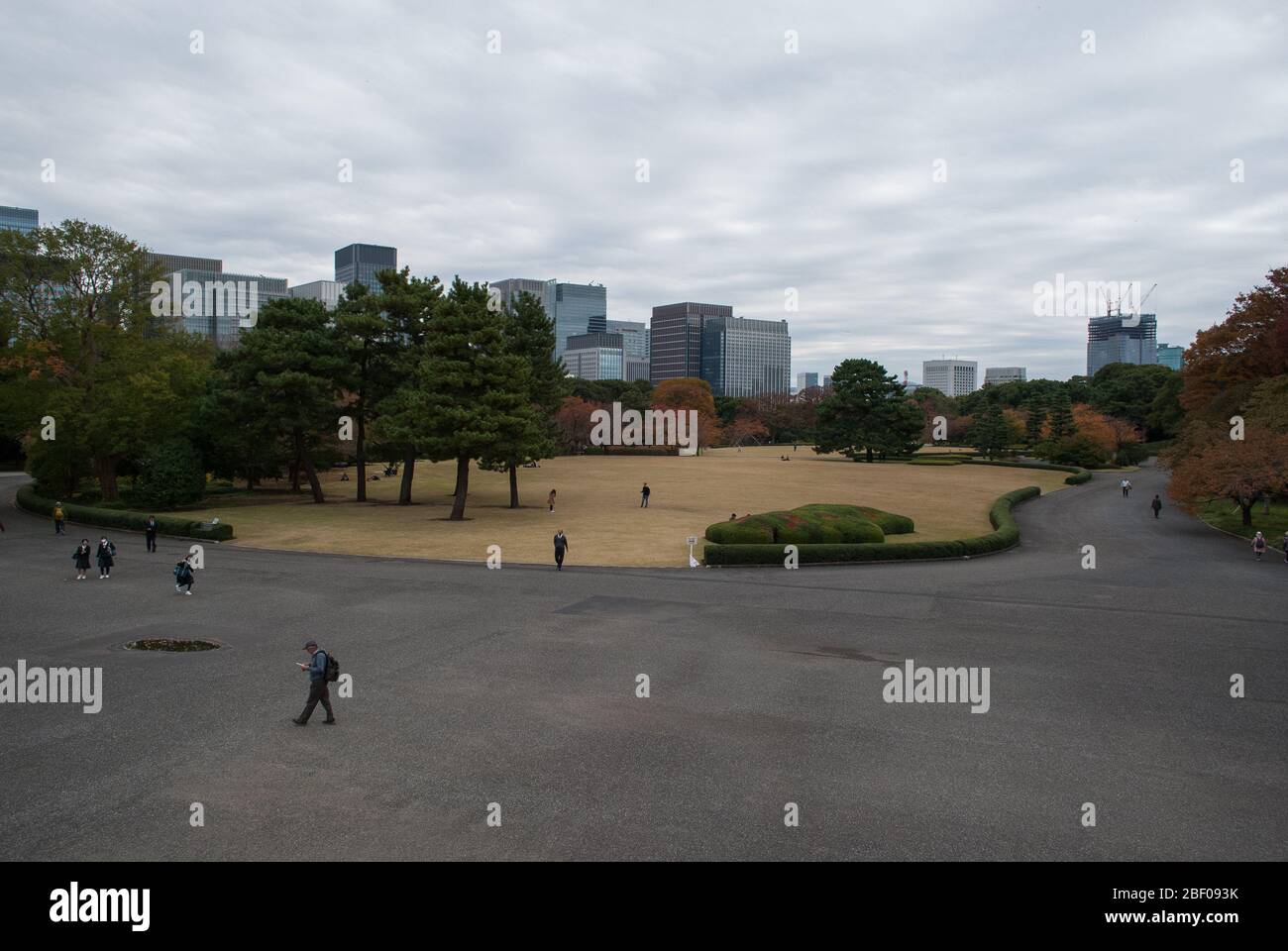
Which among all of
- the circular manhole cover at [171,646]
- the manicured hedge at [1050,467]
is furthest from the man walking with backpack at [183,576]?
the manicured hedge at [1050,467]

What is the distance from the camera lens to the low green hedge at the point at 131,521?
113ft

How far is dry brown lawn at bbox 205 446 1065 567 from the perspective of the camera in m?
33.9

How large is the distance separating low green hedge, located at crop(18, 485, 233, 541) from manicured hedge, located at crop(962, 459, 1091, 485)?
68473 mm

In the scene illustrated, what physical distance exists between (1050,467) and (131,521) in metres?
86.1

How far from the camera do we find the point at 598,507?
49.7 m

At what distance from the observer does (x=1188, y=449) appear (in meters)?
47.1

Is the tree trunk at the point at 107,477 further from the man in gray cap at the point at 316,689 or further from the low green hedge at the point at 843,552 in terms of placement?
the man in gray cap at the point at 316,689

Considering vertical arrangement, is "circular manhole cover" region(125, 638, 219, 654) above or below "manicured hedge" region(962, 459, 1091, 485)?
below

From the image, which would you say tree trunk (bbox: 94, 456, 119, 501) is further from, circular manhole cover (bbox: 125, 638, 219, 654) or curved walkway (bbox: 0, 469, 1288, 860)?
circular manhole cover (bbox: 125, 638, 219, 654)

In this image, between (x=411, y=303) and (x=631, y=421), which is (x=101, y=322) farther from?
(x=631, y=421)

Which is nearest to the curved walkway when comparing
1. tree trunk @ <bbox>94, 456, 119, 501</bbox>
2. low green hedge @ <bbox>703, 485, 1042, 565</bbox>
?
low green hedge @ <bbox>703, 485, 1042, 565</bbox>
